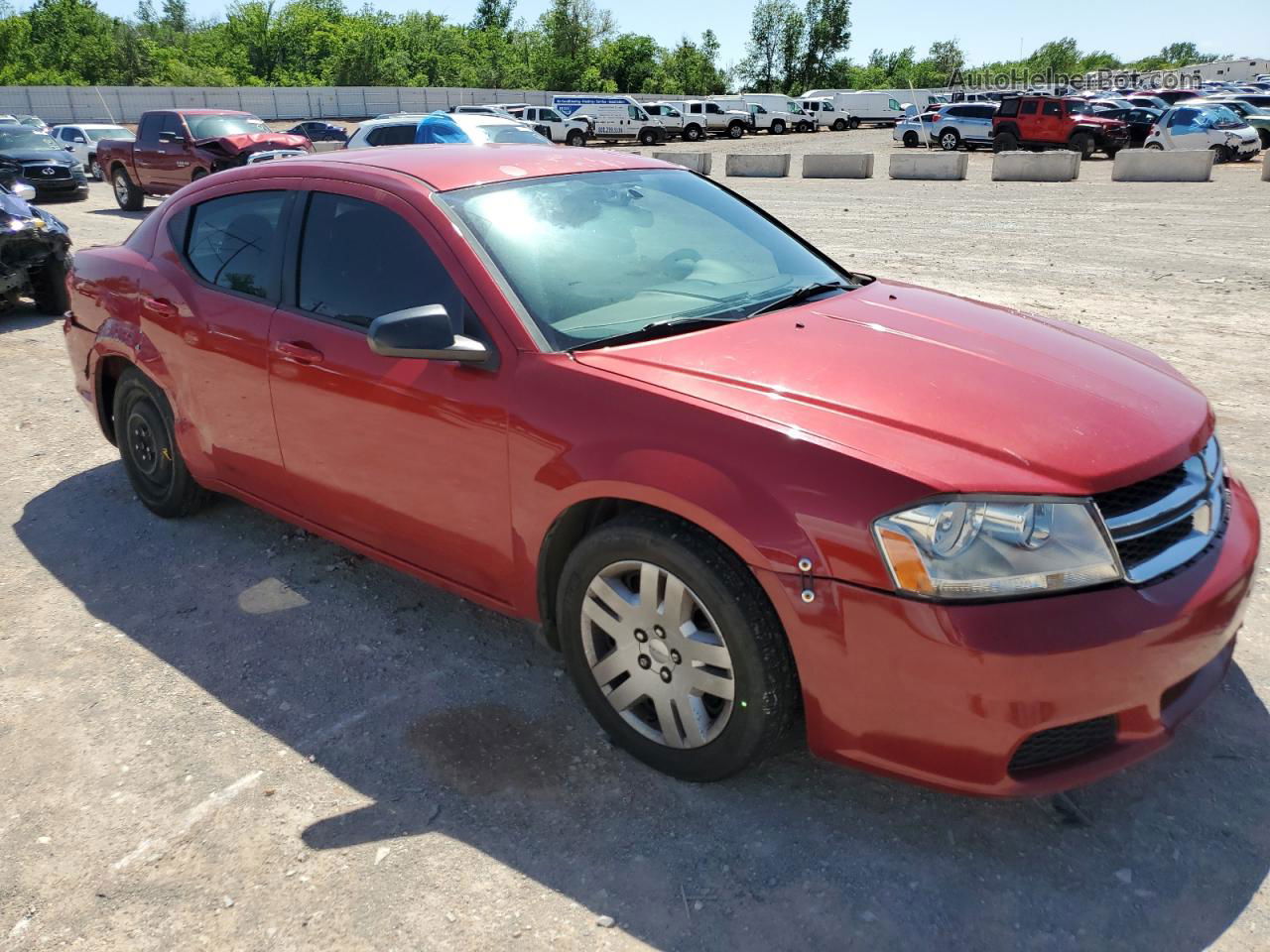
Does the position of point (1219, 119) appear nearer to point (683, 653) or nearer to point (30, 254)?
point (30, 254)

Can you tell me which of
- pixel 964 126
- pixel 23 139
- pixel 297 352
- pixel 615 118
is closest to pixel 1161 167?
pixel 964 126

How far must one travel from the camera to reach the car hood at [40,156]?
20375mm

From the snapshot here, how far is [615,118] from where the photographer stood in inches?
1670

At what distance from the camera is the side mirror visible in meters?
2.94

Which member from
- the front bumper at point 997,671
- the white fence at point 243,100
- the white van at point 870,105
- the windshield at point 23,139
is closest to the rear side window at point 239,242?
Answer: the front bumper at point 997,671

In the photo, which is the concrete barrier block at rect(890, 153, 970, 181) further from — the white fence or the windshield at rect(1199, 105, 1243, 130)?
the white fence

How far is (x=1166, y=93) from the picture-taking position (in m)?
46.8

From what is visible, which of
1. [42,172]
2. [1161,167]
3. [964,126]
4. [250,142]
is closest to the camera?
[250,142]

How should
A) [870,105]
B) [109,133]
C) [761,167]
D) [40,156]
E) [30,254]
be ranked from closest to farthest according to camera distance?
[30,254], [40,156], [761,167], [109,133], [870,105]

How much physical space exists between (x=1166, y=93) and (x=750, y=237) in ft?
170

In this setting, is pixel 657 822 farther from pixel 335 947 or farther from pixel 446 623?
pixel 446 623

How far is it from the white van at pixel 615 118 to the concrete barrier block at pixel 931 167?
2019cm

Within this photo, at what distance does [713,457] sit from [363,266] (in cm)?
165

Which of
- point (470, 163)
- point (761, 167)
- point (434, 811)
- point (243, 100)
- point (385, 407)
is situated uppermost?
point (243, 100)
